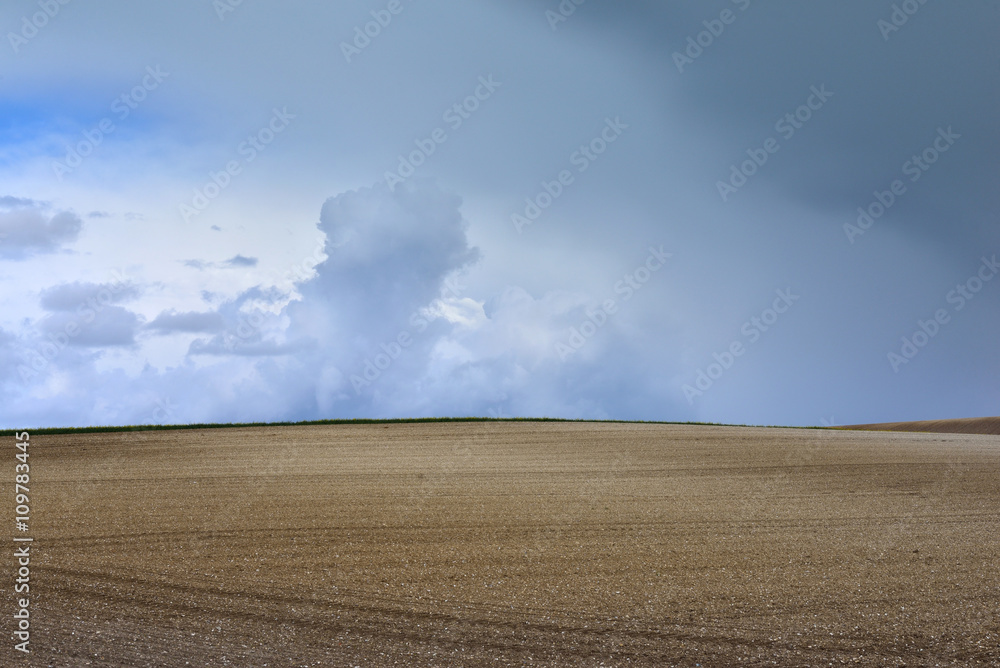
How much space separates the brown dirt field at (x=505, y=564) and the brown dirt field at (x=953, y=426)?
30.3 meters

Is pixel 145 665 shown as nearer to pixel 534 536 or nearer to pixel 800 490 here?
pixel 534 536

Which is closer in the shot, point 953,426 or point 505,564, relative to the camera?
point 505,564

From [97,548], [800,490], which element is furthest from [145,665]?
[800,490]

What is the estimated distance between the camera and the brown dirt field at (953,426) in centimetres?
4312

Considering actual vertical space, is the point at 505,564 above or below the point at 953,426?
below

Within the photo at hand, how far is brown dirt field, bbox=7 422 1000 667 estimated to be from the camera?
22.6 feet

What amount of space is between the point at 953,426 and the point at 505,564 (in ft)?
151

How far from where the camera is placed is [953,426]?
4538cm

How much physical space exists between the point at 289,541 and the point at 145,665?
12.7 ft

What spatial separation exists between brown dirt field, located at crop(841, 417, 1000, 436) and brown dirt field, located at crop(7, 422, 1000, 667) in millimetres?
30301

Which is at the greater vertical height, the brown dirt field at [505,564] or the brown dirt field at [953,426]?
the brown dirt field at [953,426]

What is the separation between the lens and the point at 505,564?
9.26 metres

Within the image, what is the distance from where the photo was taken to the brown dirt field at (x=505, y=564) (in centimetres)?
689

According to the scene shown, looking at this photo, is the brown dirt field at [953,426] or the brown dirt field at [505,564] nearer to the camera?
the brown dirt field at [505,564]
